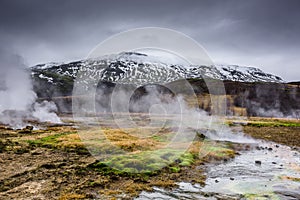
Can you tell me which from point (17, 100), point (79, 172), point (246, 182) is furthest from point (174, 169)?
point (17, 100)

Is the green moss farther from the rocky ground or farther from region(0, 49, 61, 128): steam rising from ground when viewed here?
region(0, 49, 61, 128): steam rising from ground

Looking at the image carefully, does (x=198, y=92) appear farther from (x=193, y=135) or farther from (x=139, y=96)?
(x=193, y=135)

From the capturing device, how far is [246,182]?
1836 cm

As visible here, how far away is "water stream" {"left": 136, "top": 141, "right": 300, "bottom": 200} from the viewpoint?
1545cm

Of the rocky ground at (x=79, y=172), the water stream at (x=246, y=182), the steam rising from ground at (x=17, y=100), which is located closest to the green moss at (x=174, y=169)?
the rocky ground at (x=79, y=172)

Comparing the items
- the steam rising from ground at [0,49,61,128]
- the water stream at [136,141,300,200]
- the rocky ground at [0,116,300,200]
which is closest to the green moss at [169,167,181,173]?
the rocky ground at [0,116,300,200]

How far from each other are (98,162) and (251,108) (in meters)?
88.2

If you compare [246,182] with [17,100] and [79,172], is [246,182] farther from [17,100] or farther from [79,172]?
[17,100]

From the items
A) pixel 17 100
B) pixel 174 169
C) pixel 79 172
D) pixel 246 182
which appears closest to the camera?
pixel 246 182

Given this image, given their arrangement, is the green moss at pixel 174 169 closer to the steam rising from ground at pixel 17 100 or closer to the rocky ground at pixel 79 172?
the rocky ground at pixel 79 172

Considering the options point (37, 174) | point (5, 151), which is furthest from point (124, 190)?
point (5, 151)

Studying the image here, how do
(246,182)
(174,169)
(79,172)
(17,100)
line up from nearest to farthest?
(246,182)
(79,172)
(174,169)
(17,100)

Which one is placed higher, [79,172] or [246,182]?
[79,172]

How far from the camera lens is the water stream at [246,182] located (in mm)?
15446
